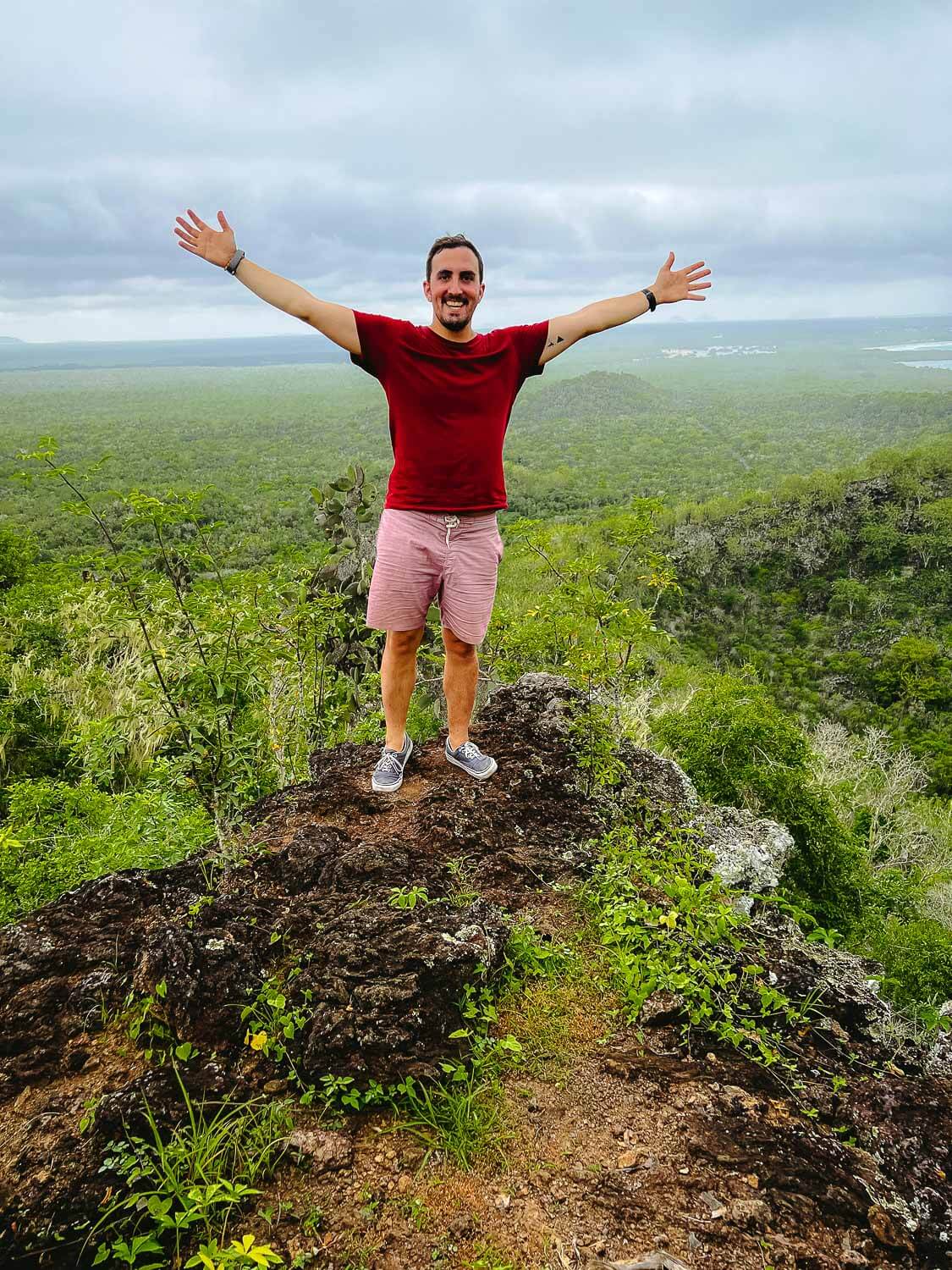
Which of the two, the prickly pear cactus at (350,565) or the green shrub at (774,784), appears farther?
the green shrub at (774,784)

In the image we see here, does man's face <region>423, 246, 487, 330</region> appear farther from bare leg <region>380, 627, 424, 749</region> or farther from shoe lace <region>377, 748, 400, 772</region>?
shoe lace <region>377, 748, 400, 772</region>

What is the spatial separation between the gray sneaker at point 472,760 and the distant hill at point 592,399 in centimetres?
11925

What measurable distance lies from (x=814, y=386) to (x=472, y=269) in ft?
570

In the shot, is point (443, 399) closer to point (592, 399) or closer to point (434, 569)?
point (434, 569)

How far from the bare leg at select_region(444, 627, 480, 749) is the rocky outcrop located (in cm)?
41

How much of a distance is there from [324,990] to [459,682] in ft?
4.94

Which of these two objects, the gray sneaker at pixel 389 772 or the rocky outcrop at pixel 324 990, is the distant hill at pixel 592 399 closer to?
the gray sneaker at pixel 389 772

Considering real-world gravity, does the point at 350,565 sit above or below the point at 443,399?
below

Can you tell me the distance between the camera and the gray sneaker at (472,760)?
3.25 metres

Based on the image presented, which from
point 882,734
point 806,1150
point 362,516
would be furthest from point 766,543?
point 806,1150

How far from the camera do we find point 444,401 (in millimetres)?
2652

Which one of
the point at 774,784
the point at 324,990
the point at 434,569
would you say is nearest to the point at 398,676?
the point at 434,569

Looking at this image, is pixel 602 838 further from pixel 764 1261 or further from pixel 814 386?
pixel 814 386

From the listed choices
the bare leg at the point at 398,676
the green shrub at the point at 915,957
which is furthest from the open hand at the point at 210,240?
the green shrub at the point at 915,957
